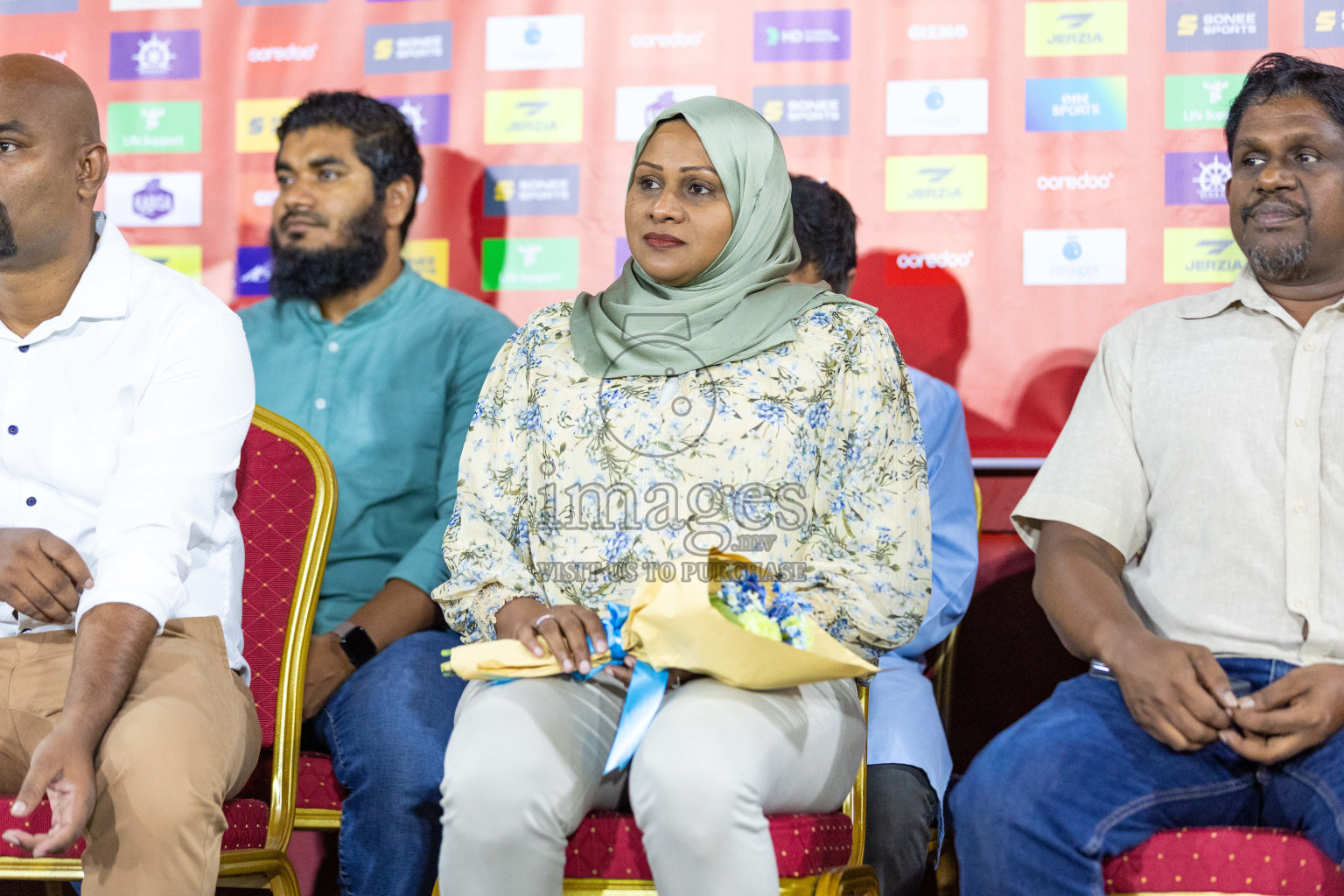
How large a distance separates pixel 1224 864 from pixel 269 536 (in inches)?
70.4

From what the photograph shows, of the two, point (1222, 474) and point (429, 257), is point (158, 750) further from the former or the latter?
point (429, 257)

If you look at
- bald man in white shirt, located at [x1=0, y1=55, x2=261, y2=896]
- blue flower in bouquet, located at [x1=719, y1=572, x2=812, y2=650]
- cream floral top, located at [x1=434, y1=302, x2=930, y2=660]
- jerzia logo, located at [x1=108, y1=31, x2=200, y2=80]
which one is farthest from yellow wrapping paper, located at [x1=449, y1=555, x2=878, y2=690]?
jerzia logo, located at [x1=108, y1=31, x2=200, y2=80]

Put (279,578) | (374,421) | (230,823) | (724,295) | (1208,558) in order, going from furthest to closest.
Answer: (374,421) < (279,578) < (724,295) < (1208,558) < (230,823)

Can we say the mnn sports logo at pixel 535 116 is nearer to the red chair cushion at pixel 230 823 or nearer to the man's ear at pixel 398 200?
the man's ear at pixel 398 200

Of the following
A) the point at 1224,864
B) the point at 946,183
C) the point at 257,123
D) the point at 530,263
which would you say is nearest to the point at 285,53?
the point at 257,123

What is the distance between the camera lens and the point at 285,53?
3771 mm

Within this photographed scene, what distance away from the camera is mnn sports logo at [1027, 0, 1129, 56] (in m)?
3.36

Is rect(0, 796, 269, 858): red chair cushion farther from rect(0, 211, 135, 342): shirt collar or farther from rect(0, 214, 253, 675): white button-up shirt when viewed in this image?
rect(0, 211, 135, 342): shirt collar

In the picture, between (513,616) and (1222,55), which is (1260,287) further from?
(513,616)

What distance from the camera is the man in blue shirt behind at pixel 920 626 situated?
2555 mm

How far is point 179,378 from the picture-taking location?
2.27 m

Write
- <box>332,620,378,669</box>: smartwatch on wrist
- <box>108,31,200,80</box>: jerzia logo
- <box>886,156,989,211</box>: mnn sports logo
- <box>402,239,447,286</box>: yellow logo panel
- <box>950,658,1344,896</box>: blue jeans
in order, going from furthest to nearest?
1. <box>108,31,200,80</box>: jerzia logo
2. <box>402,239,447,286</box>: yellow logo panel
3. <box>886,156,989,211</box>: mnn sports logo
4. <box>332,620,378,669</box>: smartwatch on wrist
5. <box>950,658,1344,896</box>: blue jeans

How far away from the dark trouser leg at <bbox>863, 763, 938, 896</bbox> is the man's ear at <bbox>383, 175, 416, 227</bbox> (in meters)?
1.98

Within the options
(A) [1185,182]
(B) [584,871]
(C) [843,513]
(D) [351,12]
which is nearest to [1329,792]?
(C) [843,513]
